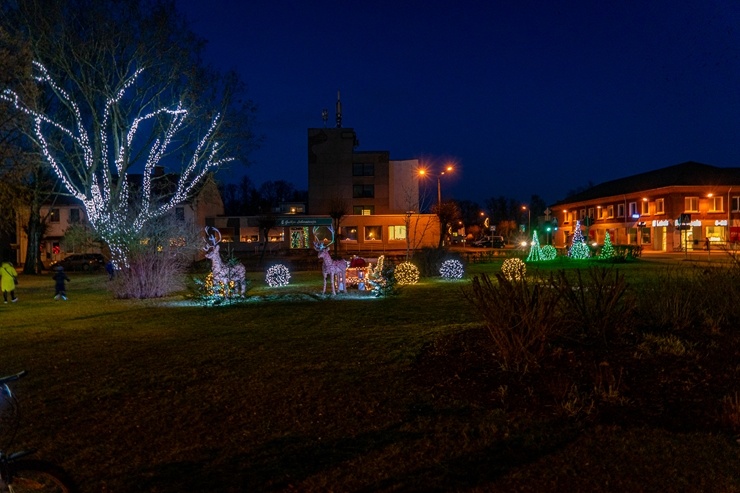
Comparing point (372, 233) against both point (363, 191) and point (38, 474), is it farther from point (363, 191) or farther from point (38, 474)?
point (38, 474)

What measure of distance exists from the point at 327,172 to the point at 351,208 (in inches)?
201

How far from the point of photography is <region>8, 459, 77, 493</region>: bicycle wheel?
3773 mm

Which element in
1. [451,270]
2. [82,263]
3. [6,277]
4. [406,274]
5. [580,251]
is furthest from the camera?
[82,263]

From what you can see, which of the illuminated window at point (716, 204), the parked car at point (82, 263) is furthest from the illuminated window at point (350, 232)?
the illuminated window at point (716, 204)

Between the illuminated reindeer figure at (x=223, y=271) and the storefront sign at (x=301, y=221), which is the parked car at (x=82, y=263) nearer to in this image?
the storefront sign at (x=301, y=221)

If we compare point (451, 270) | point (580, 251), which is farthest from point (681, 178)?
point (451, 270)

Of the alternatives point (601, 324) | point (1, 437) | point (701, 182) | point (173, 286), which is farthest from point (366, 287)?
point (701, 182)

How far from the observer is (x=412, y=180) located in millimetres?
68250

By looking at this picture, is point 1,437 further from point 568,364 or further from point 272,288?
point 272,288

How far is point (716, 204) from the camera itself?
56812 mm

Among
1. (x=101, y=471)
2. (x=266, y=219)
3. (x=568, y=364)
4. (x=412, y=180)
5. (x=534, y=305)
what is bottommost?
(x=101, y=471)

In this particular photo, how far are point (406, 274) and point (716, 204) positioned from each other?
1856 inches

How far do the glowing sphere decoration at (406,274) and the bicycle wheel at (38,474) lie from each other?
59.7 feet

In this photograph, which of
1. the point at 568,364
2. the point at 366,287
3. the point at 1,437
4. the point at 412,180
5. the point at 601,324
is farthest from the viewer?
the point at 412,180
